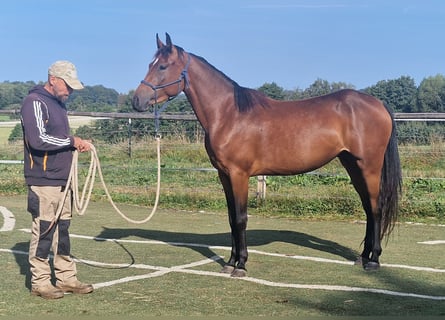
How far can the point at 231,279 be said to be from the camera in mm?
5812

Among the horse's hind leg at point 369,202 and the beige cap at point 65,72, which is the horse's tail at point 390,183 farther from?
the beige cap at point 65,72

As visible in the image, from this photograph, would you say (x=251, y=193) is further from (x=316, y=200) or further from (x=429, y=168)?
(x=429, y=168)

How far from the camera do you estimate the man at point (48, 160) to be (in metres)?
4.96

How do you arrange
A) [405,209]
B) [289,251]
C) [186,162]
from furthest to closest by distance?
1. [186,162]
2. [405,209]
3. [289,251]

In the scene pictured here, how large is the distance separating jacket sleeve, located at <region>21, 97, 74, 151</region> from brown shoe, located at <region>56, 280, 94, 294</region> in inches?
46.7

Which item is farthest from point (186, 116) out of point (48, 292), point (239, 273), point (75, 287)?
point (48, 292)

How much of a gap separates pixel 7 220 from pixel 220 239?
3.64 meters

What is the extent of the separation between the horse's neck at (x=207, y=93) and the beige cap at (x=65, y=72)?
1.58 metres

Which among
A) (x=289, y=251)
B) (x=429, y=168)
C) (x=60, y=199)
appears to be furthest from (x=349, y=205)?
(x=60, y=199)

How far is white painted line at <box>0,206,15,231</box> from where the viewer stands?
28.7 feet

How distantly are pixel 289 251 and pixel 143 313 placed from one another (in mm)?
2966

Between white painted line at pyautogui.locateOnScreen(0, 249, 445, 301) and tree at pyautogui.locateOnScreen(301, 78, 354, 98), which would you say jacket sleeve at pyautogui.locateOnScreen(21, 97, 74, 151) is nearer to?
white painted line at pyautogui.locateOnScreen(0, 249, 445, 301)

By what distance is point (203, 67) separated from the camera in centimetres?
642

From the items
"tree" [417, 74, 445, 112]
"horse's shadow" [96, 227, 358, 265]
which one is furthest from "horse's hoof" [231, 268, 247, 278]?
"tree" [417, 74, 445, 112]
